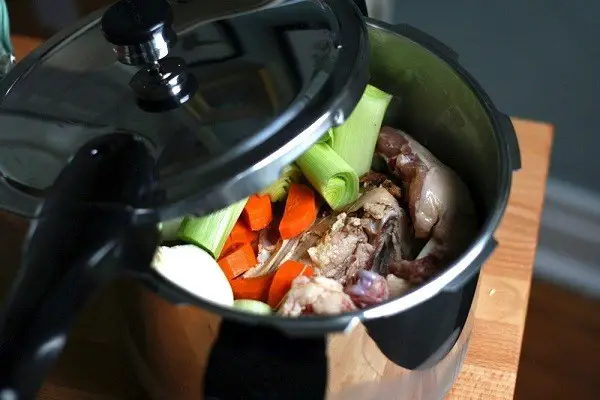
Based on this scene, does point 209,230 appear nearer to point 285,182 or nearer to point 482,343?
point 285,182

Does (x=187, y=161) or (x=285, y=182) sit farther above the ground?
(x=187, y=161)

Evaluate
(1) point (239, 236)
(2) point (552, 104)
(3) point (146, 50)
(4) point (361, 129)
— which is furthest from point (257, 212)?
(2) point (552, 104)

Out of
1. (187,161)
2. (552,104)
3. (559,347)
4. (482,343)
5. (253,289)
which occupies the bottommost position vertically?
(559,347)

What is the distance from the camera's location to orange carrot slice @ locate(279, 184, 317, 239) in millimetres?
740

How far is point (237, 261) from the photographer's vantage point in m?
0.73

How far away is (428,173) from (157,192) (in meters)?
0.31

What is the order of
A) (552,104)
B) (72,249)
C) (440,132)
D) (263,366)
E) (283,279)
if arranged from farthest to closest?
(552,104), (440,132), (283,279), (263,366), (72,249)

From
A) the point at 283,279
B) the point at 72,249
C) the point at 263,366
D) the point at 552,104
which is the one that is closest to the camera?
the point at 72,249

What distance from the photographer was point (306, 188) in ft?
2.54

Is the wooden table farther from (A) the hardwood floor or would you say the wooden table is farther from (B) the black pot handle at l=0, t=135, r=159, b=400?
(A) the hardwood floor

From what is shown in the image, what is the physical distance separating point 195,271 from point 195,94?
163mm

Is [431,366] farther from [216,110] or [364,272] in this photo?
[216,110]

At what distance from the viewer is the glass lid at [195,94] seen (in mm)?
526

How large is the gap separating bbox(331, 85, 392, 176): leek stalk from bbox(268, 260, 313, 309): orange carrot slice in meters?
0.14
